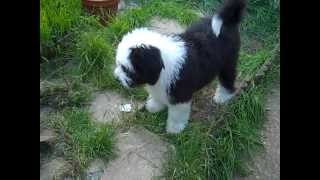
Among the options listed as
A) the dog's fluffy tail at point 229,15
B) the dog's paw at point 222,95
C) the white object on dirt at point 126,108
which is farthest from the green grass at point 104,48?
the dog's fluffy tail at point 229,15

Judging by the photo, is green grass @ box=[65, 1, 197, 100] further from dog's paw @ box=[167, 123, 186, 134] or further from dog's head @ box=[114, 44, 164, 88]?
dog's head @ box=[114, 44, 164, 88]

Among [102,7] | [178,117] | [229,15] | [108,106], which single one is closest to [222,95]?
[178,117]

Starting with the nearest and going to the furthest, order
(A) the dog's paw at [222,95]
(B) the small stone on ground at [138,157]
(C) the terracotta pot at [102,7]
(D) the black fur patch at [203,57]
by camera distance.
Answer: (B) the small stone on ground at [138,157] < (D) the black fur patch at [203,57] < (A) the dog's paw at [222,95] < (C) the terracotta pot at [102,7]

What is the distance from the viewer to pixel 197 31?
4484 mm

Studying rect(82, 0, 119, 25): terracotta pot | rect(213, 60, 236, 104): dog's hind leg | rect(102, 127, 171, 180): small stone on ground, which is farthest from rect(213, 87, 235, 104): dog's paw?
rect(82, 0, 119, 25): terracotta pot

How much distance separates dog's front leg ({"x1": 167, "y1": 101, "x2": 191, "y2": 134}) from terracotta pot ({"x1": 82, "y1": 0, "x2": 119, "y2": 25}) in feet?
5.43

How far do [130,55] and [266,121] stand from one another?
1.60m

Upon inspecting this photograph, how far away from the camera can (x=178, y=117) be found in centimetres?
445

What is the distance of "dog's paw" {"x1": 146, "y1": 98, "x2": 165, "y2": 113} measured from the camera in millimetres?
4654

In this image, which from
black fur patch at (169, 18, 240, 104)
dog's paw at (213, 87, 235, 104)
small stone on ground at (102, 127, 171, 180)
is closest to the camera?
small stone on ground at (102, 127, 171, 180)

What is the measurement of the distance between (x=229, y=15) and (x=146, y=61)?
0.90 metres

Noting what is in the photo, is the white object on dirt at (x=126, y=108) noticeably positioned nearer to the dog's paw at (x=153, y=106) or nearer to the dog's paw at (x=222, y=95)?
the dog's paw at (x=153, y=106)

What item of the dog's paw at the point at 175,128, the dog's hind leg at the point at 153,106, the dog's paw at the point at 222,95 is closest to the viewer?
the dog's paw at the point at 175,128

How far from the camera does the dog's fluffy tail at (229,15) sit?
4.30 meters
